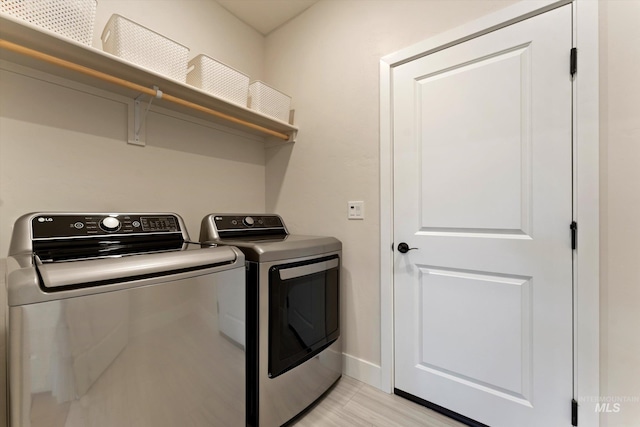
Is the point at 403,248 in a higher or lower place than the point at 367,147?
lower

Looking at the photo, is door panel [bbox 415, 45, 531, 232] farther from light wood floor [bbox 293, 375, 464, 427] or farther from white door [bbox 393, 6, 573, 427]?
light wood floor [bbox 293, 375, 464, 427]

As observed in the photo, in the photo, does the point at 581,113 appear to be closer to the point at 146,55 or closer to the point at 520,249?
the point at 520,249

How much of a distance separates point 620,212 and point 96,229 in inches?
88.5

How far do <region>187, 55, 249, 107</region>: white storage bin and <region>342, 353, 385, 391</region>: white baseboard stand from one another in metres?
1.88

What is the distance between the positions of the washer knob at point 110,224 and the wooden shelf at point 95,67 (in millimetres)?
695

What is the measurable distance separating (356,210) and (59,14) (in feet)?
5.61

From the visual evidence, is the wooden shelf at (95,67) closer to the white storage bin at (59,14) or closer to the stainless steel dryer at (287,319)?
the white storage bin at (59,14)

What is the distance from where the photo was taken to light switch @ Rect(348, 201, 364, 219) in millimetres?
1809

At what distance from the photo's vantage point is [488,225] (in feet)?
4.53

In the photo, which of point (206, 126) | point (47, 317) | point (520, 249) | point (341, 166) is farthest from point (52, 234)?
point (520, 249)

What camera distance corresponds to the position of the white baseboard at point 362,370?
1722mm

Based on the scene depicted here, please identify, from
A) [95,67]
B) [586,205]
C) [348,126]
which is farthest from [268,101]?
[586,205]

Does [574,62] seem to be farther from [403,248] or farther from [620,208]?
[403,248]

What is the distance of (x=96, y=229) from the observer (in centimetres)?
125
